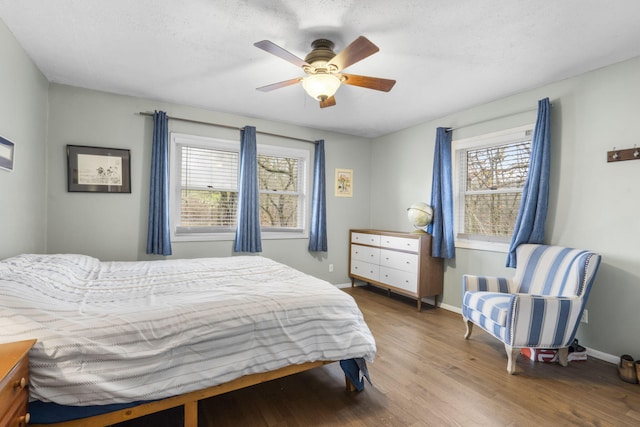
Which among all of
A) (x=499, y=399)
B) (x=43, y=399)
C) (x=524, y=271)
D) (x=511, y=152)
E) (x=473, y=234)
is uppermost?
(x=511, y=152)

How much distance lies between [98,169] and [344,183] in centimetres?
326

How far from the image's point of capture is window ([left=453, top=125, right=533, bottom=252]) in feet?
10.7

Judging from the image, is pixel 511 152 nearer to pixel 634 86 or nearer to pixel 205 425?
pixel 634 86

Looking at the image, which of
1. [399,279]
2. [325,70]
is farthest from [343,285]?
[325,70]

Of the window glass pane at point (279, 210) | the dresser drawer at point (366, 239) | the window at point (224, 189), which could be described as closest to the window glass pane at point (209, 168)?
the window at point (224, 189)

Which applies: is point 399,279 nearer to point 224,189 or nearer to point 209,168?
point 224,189

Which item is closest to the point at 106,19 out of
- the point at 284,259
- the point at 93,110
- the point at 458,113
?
the point at 93,110

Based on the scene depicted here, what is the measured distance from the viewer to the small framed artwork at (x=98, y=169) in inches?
124

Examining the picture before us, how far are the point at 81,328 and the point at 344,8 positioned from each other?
2226 mm

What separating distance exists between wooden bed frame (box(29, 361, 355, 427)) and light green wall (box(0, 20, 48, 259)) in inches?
67.4

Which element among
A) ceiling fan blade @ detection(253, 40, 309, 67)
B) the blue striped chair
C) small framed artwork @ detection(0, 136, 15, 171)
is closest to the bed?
small framed artwork @ detection(0, 136, 15, 171)

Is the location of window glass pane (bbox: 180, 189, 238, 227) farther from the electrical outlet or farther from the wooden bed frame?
the electrical outlet

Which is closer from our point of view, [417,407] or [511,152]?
[417,407]

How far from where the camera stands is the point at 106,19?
6.73 ft
